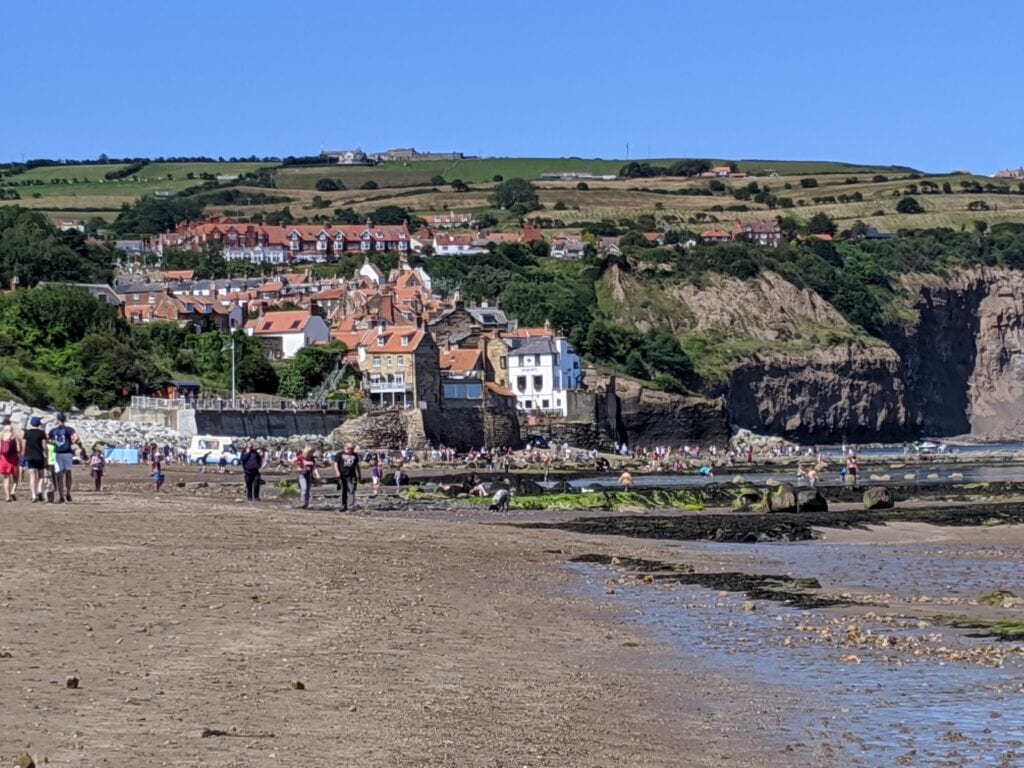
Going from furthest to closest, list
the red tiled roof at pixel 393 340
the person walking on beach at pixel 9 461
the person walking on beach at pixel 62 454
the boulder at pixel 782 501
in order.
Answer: the red tiled roof at pixel 393 340, the boulder at pixel 782 501, the person walking on beach at pixel 62 454, the person walking on beach at pixel 9 461

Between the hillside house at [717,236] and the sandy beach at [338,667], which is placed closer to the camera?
the sandy beach at [338,667]

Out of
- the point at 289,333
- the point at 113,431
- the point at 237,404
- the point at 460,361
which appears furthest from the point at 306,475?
the point at 289,333

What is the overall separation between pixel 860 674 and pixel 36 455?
15009 millimetres

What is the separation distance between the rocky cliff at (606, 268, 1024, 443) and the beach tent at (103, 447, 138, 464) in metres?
70.7

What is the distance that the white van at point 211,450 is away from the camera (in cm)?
6262

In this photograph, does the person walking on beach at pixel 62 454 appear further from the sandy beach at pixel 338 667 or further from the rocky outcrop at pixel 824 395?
the rocky outcrop at pixel 824 395

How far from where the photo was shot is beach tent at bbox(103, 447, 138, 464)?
2409 inches

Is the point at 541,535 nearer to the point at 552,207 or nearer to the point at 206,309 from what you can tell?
the point at 206,309

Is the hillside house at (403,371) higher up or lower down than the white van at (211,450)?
higher up

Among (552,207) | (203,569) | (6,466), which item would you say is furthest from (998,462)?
(552,207)

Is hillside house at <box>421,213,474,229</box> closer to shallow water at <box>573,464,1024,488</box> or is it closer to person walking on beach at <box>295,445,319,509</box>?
shallow water at <box>573,464,1024,488</box>

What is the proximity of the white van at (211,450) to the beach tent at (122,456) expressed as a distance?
220cm

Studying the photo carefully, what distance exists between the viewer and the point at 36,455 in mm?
24484

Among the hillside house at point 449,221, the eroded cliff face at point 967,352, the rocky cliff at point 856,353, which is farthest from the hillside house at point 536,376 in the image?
the hillside house at point 449,221
